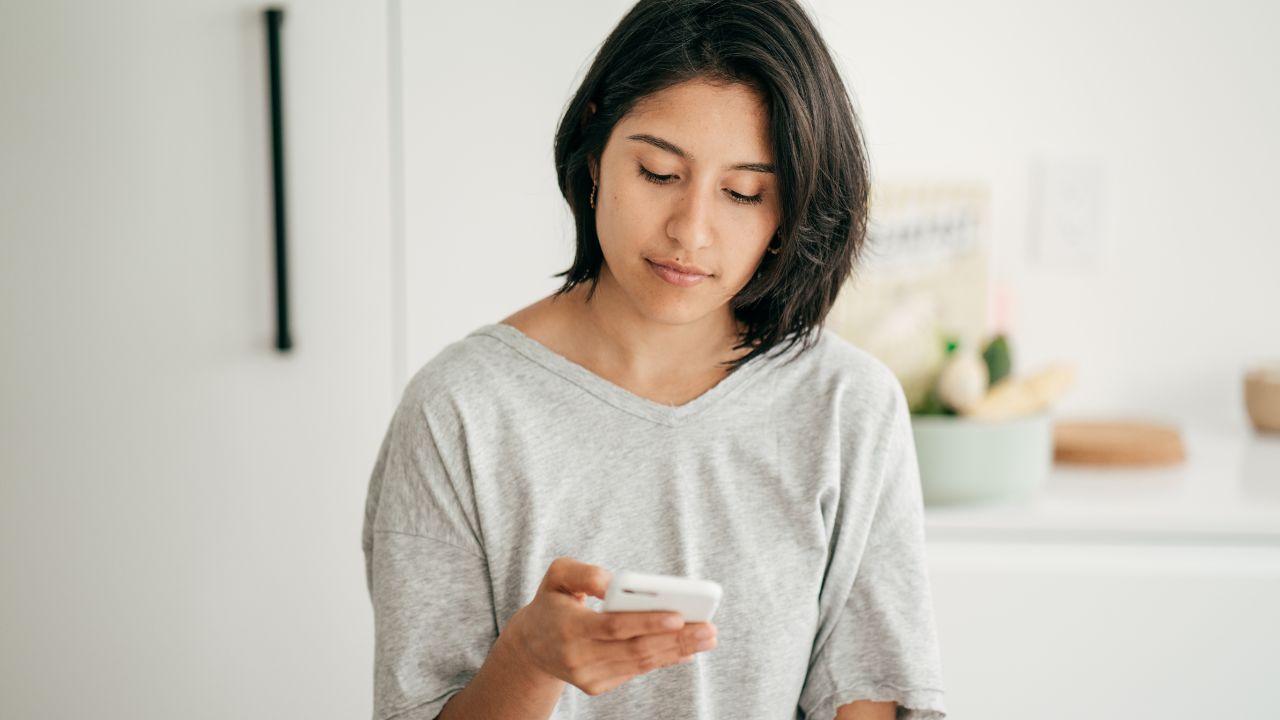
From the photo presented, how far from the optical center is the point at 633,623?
2.19ft

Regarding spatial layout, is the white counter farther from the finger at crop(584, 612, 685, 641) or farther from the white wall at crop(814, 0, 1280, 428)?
the finger at crop(584, 612, 685, 641)

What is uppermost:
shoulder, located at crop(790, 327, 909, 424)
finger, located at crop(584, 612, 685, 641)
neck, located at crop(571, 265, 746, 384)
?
neck, located at crop(571, 265, 746, 384)

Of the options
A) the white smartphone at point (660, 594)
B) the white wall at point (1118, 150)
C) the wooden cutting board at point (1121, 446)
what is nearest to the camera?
the white smartphone at point (660, 594)

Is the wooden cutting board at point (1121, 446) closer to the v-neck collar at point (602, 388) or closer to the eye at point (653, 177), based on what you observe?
the v-neck collar at point (602, 388)

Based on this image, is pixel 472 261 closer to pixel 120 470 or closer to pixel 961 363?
pixel 120 470

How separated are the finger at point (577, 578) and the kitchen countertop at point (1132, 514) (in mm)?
788

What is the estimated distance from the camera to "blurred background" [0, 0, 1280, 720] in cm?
136

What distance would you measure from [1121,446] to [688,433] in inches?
37.9

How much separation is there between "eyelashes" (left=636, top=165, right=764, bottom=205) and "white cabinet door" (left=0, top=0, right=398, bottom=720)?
0.76m

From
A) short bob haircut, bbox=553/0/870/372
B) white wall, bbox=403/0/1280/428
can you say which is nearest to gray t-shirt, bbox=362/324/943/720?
short bob haircut, bbox=553/0/870/372

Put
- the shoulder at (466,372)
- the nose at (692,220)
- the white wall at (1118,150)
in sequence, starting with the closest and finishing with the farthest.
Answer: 1. the nose at (692,220)
2. the shoulder at (466,372)
3. the white wall at (1118,150)

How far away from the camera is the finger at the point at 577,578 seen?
0.70m

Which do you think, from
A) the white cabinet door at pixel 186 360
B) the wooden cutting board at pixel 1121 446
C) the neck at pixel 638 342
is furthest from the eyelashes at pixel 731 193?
the wooden cutting board at pixel 1121 446

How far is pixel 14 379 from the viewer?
4.81 feet
